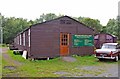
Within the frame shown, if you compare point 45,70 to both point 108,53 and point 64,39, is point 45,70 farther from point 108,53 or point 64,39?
point 64,39

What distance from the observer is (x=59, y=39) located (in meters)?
20.3

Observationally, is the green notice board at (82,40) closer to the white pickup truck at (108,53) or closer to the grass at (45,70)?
the white pickup truck at (108,53)

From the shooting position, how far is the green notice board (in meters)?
21.3

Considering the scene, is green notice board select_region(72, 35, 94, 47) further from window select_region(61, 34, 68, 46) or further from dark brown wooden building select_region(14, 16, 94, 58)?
window select_region(61, 34, 68, 46)

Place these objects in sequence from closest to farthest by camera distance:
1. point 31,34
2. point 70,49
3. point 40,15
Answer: point 31,34
point 70,49
point 40,15

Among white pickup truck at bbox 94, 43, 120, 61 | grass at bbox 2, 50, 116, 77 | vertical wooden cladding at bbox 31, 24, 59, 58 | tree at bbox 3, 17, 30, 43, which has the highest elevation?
tree at bbox 3, 17, 30, 43

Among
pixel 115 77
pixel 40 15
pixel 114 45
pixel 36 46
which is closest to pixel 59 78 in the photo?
pixel 115 77

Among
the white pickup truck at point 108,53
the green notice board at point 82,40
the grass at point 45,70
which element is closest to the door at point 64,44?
the green notice board at point 82,40

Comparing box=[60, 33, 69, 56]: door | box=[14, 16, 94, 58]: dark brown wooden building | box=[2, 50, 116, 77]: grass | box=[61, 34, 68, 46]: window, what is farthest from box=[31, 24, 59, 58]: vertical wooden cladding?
box=[2, 50, 116, 77]: grass

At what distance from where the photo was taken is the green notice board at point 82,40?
2135 centimetres

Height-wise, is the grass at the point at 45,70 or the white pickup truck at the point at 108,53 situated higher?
the white pickup truck at the point at 108,53

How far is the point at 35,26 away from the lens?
63.2 ft

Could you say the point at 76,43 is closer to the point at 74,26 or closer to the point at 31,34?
the point at 74,26

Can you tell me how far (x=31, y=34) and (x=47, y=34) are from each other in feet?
5.10
